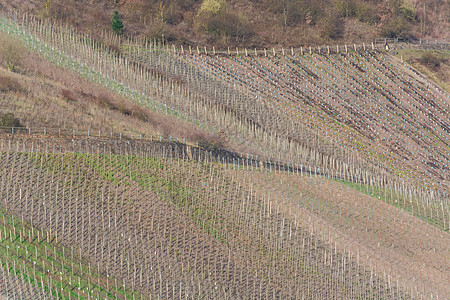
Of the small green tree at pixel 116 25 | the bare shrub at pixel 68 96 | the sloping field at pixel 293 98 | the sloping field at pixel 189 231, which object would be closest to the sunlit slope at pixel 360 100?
the sloping field at pixel 293 98

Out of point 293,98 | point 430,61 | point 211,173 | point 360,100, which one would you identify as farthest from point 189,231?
point 430,61

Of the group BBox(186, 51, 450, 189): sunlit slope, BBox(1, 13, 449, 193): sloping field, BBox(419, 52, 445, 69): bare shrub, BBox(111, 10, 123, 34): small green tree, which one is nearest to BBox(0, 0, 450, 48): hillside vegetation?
BBox(111, 10, 123, 34): small green tree

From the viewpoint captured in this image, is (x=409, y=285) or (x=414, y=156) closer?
(x=409, y=285)

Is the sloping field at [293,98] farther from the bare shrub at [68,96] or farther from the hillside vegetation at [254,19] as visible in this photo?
the bare shrub at [68,96]

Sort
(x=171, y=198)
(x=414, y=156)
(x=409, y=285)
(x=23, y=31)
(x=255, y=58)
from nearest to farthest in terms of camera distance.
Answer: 1. (x=409, y=285)
2. (x=171, y=198)
3. (x=414, y=156)
4. (x=23, y=31)
5. (x=255, y=58)

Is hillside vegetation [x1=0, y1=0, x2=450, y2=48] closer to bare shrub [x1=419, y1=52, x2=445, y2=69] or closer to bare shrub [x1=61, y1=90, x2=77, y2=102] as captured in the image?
bare shrub [x1=419, y1=52, x2=445, y2=69]

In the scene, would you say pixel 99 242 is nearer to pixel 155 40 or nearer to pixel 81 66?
pixel 81 66

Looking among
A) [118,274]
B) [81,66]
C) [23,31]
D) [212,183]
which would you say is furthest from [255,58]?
[118,274]
